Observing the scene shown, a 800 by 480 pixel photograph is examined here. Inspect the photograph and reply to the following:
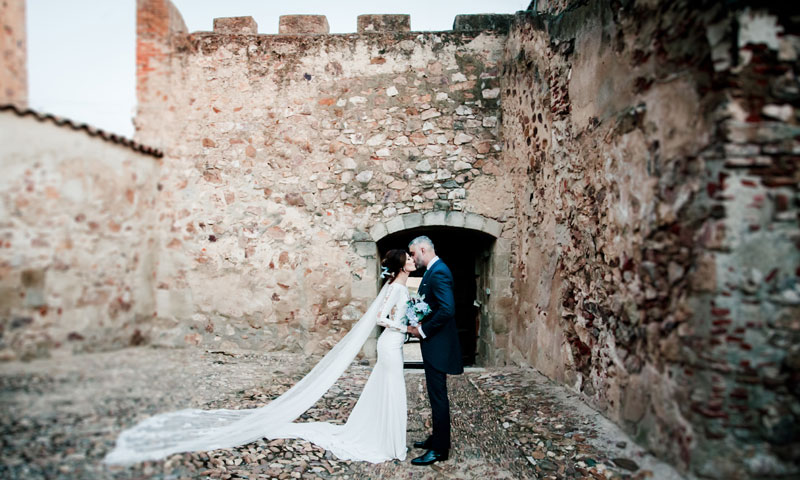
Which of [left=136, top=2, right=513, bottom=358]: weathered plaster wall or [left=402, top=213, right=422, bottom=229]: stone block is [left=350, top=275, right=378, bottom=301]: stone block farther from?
[left=402, top=213, right=422, bottom=229]: stone block

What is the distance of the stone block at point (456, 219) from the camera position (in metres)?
6.46

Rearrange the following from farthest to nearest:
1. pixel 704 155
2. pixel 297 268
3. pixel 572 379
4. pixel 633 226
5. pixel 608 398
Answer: pixel 297 268 < pixel 572 379 < pixel 608 398 < pixel 633 226 < pixel 704 155

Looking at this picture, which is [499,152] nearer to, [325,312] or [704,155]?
[325,312]

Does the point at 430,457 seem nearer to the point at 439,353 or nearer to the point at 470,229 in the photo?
the point at 439,353

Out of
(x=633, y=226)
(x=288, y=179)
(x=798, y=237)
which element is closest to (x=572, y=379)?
(x=633, y=226)

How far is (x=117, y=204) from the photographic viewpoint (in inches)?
88.2

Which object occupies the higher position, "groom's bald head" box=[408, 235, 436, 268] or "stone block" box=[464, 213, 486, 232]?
"stone block" box=[464, 213, 486, 232]

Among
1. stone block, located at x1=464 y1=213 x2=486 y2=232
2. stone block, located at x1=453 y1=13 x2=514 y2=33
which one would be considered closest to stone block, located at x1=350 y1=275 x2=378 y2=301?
stone block, located at x1=464 y1=213 x2=486 y2=232

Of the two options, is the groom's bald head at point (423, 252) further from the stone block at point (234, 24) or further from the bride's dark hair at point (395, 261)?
the stone block at point (234, 24)

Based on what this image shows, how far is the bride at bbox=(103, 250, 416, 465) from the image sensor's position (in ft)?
11.8

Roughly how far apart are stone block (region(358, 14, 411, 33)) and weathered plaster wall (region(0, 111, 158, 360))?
5.05 m

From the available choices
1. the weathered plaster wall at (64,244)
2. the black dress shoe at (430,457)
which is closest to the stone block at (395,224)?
the black dress shoe at (430,457)

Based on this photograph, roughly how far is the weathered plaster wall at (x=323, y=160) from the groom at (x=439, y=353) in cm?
279

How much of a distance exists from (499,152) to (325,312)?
330 centimetres
